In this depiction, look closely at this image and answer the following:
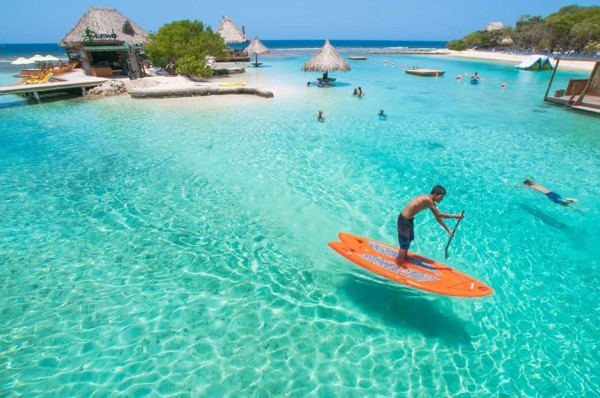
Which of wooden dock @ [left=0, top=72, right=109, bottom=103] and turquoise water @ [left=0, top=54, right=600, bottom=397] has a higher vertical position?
wooden dock @ [left=0, top=72, right=109, bottom=103]

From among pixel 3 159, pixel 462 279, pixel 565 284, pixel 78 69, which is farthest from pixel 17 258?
pixel 78 69

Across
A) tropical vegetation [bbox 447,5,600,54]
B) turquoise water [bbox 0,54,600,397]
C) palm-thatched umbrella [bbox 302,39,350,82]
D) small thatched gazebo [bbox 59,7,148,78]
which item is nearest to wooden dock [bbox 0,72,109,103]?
small thatched gazebo [bbox 59,7,148,78]

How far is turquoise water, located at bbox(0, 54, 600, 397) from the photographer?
197 inches

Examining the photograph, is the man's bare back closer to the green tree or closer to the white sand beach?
the green tree

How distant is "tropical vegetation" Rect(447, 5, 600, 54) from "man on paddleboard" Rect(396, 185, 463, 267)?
2863 inches

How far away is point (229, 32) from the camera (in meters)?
47.6

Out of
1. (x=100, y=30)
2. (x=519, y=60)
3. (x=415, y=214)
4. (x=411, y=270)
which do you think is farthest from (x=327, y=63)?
(x=519, y=60)

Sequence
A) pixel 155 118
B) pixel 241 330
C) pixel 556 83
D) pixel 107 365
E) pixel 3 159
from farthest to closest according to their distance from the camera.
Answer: pixel 556 83, pixel 155 118, pixel 3 159, pixel 241 330, pixel 107 365

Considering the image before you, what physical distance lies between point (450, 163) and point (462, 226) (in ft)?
16.6

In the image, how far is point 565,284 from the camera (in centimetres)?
672

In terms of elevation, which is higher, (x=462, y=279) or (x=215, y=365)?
(x=462, y=279)

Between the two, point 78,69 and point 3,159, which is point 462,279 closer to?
point 3,159

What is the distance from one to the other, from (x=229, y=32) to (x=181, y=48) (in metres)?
20.0

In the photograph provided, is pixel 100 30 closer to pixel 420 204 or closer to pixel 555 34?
pixel 420 204
